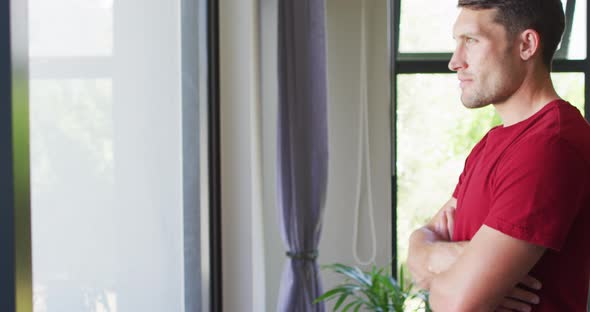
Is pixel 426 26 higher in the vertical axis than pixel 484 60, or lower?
higher

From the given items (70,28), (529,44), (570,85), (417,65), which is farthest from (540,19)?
(570,85)

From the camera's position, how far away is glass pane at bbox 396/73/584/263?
337 centimetres

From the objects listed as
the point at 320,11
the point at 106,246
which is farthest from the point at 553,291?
the point at 320,11

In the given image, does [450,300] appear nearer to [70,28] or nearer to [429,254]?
[429,254]

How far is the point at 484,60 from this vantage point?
1297mm

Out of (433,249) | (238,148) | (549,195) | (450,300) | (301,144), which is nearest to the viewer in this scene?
(549,195)

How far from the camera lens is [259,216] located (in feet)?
7.64

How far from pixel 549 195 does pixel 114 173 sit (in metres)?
0.76

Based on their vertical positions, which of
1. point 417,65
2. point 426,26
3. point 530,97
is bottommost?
point 530,97

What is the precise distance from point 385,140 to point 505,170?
79.8 inches

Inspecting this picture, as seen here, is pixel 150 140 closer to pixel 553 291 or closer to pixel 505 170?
pixel 505 170

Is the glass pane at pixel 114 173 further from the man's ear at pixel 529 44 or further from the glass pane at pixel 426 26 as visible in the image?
the glass pane at pixel 426 26

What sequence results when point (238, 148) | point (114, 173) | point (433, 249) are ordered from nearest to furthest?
point (114, 173), point (433, 249), point (238, 148)

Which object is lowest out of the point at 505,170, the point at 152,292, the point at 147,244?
the point at 152,292
